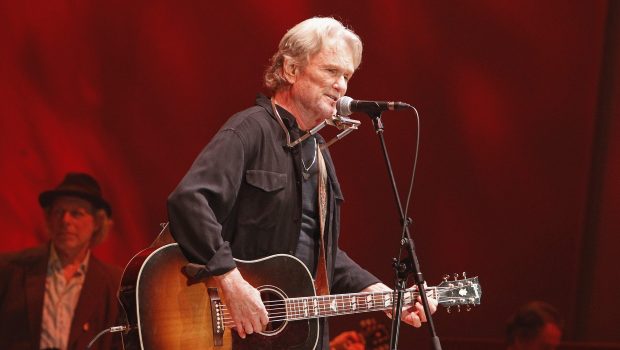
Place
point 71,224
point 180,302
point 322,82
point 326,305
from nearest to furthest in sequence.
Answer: point 180,302 → point 326,305 → point 322,82 → point 71,224

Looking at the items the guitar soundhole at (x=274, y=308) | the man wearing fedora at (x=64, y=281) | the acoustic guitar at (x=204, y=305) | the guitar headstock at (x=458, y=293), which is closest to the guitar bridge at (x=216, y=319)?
the acoustic guitar at (x=204, y=305)

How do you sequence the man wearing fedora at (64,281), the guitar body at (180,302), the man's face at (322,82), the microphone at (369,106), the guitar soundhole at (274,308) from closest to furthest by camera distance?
the guitar body at (180,302) < the microphone at (369,106) < the guitar soundhole at (274,308) < the man's face at (322,82) < the man wearing fedora at (64,281)

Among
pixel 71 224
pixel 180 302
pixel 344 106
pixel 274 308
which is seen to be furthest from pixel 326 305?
pixel 71 224

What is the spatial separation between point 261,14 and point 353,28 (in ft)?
1.89

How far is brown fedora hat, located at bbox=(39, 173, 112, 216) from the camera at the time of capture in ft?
15.7

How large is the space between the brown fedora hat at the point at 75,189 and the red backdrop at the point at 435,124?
0.22 feet

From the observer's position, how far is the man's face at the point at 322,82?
10.6 feet

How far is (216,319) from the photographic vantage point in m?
2.81

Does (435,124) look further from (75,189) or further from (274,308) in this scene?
(274,308)

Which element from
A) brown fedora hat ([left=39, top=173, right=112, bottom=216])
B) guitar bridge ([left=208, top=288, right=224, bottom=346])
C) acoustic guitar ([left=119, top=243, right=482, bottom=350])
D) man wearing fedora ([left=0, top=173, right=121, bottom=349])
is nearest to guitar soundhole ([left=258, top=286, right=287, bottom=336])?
acoustic guitar ([left=119, top=243, right=482, bottom=350])

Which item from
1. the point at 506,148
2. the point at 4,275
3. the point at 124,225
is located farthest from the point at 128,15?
the point at 506,148

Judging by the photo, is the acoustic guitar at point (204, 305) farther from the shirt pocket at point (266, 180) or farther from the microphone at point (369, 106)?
the microphone at point (369, 106)

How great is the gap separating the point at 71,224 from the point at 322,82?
234cm

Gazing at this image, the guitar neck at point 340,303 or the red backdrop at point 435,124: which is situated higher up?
the red backdrop at point 435,124
